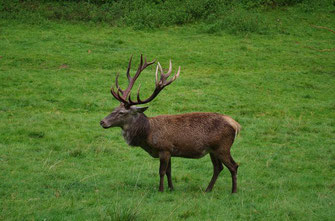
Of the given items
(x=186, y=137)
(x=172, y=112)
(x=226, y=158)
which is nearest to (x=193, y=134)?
(x=186, y=137)

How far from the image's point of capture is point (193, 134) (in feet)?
29.1

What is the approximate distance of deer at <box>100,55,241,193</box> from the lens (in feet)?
29.0

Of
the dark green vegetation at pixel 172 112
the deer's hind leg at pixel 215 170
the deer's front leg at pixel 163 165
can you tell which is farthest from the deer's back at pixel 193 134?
the dark green vegetation at pixel 172 112

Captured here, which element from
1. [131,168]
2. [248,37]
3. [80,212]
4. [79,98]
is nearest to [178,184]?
[131,168]

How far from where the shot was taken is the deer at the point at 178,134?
883 centimetres

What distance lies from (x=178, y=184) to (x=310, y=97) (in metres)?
9.17

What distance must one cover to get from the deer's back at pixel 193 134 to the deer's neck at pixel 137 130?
0.11 meters

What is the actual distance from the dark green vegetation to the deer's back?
0.78 metres

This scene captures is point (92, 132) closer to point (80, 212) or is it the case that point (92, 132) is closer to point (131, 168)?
point (131, 168)

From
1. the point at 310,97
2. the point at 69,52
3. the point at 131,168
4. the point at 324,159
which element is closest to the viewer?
the point at 131,168

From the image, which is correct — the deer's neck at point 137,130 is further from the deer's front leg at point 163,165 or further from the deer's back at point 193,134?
the deer's front leg at point 163,165

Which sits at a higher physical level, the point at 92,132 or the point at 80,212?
the point at 80,212

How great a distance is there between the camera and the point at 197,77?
18.3 metres

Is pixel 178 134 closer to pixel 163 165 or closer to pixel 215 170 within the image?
pixel 163 165
